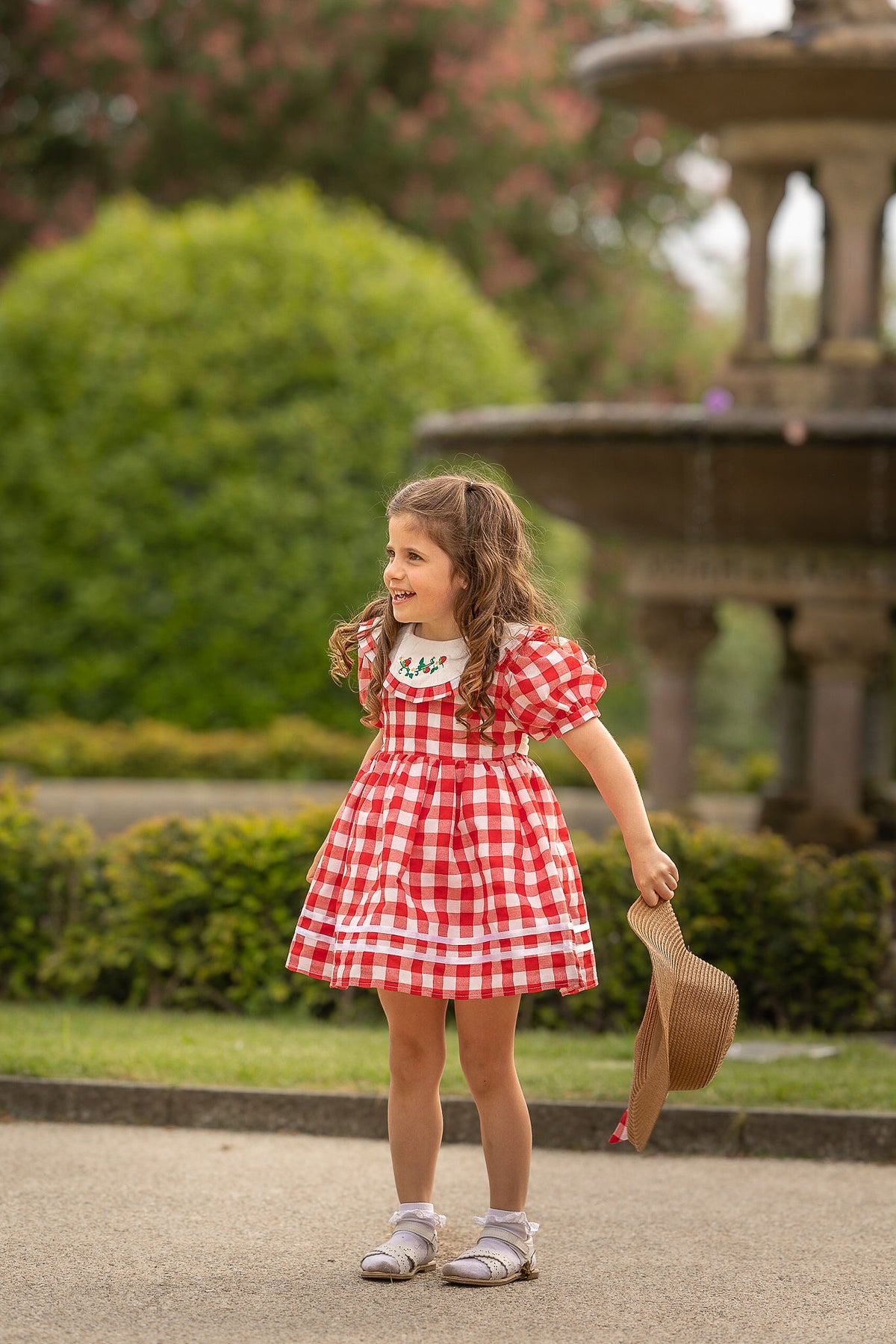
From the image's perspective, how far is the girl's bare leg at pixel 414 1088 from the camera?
3.84 meters

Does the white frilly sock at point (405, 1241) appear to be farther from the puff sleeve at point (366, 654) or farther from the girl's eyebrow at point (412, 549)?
the girl's eyebrow at point (412, 549)

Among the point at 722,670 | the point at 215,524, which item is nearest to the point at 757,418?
the point at 215,524

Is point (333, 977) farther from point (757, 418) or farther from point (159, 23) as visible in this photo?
point (159, 23)

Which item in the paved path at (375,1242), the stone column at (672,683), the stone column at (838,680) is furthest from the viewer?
the stone column at (672,683)

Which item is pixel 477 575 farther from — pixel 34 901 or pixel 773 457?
pixel 773 457

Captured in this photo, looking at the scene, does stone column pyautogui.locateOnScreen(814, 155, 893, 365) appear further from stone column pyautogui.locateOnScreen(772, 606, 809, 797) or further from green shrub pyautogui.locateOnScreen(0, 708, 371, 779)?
green shrub pyautogui.locateOnScreen(0, 708, 371, 779)

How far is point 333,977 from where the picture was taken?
372cm

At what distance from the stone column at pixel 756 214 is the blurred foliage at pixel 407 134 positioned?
1107 cm

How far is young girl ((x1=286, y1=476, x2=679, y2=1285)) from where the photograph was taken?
3.70 meters

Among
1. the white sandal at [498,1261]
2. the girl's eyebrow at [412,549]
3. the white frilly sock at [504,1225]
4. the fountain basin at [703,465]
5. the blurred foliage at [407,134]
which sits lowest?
the white sandal at [498,1261]

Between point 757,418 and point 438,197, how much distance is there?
13071 millimetres

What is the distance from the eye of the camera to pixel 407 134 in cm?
1927

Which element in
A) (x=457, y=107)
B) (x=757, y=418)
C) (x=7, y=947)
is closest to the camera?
(x=7, y=947)

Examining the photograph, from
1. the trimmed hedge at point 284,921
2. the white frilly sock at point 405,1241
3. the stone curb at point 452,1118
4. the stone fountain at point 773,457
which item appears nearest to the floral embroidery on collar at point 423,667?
the white frilly sock at point 405,1241
